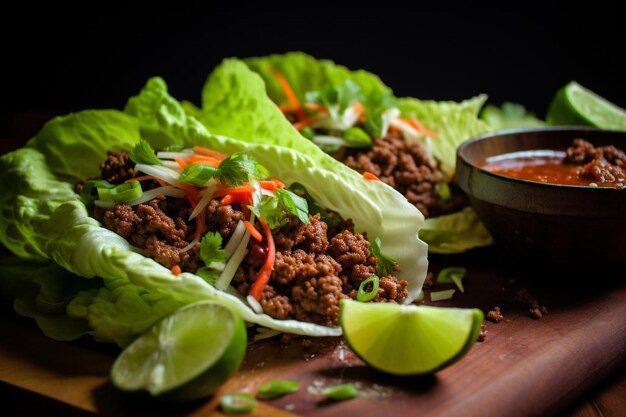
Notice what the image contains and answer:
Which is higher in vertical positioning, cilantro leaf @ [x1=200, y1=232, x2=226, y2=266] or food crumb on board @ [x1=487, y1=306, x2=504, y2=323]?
cilantro leaf @ [x1=200, y1=232, x2=226, y2=266]

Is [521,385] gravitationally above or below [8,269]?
above

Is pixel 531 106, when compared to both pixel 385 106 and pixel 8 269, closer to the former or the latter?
pixel 385 106

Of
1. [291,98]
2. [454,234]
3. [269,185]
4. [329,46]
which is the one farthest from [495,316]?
[329,46]

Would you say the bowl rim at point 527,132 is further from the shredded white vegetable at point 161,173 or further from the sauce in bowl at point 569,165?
the shredded white vegetable at point 161,173

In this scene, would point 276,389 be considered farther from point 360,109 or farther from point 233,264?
point 360,109

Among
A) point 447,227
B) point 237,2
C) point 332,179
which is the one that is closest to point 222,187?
point 332,179

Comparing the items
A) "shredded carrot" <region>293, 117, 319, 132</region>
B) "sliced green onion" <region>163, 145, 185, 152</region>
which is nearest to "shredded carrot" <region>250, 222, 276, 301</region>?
"sliced green onion" <region>163, 145, 185, 152</region>

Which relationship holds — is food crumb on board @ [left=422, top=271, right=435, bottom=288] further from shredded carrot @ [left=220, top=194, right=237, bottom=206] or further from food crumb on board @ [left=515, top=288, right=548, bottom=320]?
shredded carrot @ [left=220, top=194, right=237, bottom=206]
